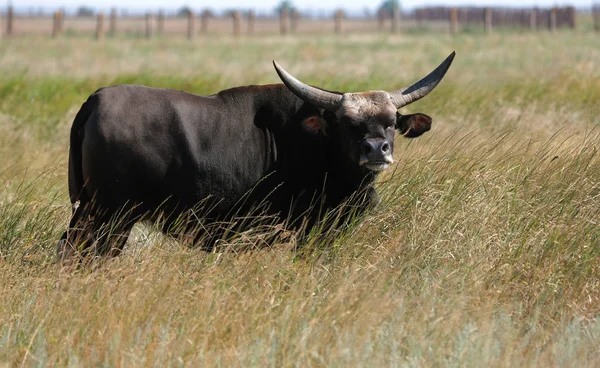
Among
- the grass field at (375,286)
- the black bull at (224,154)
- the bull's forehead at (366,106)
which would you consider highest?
the bull's forehead at (366,106)

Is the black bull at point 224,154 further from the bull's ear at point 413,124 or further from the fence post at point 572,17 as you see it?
the fence post at point 572,17

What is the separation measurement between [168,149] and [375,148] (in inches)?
53.0

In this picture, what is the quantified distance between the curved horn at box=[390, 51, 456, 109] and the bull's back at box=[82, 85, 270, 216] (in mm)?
1020

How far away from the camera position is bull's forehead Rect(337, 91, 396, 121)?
6.86 m

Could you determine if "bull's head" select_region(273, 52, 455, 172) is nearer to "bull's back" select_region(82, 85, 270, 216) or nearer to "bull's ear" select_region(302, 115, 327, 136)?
"bull's ear" select_region(302, 115, 327, 136)

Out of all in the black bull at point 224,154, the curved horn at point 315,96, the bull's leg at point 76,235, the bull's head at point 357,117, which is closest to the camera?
the bull's leg at point 76,235

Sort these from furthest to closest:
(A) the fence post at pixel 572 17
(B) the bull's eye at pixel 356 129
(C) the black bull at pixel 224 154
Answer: (A) the fence post at pixel 572 17 → (B) the bull's eye at pixel 356 129 → (C) the black bull at pixel 224 154

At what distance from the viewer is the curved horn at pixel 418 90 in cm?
722

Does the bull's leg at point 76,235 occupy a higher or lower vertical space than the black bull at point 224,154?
lower

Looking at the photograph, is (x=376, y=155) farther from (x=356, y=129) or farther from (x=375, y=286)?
(x=375, y=286)

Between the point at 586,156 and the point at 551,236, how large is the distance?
1334 mm

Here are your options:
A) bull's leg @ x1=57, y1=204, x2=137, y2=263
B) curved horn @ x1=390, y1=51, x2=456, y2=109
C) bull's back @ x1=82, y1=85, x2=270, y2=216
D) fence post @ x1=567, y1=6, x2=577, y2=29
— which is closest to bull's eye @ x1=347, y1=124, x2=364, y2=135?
curved horn @ x1=390, y1=51, x2=456, y2=109

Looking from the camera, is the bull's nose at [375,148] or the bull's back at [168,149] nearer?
the bull's back at [168,149]

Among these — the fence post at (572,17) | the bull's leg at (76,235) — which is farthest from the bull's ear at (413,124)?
the fence post at (572,17)
